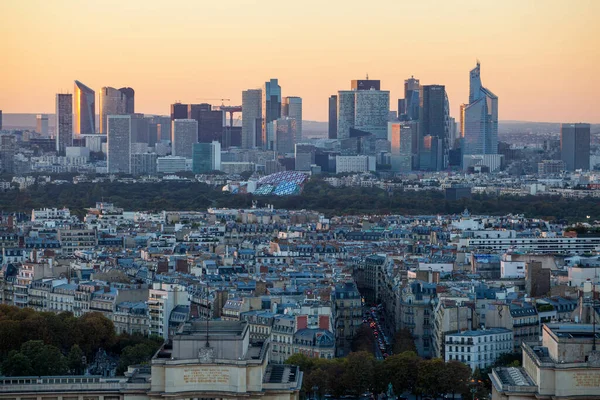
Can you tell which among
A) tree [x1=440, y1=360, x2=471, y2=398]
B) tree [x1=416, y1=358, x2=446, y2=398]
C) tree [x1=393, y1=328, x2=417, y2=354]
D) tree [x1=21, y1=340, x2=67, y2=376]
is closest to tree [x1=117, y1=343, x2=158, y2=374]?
tree [x1=21, y1=340, x2=67, y2=376]

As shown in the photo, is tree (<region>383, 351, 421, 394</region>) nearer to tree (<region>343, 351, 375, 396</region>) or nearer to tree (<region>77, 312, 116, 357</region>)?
tree (<region>343, 351, 375, 396</region>)

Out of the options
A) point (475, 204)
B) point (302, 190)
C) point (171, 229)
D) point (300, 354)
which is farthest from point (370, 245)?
point (302, 190)

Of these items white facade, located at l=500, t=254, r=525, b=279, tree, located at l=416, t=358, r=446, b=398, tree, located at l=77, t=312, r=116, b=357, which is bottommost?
tree, located at l=416, t=358, r=446, b=398

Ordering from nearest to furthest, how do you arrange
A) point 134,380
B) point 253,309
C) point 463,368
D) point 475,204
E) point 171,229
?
point 134,380
point 463,368
point 253,309
point 171,229
point 475,204

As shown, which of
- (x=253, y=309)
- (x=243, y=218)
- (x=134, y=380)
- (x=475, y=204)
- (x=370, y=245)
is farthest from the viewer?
(x=475, y=204)

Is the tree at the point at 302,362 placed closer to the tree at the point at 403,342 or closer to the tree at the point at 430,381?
the tree at the point at 430,381

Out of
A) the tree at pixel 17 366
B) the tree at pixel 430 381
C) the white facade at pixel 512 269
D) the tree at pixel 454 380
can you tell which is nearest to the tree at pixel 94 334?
the tree at pixel 17 366

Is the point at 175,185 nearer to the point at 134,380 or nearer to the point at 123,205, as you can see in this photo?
the point at 123,205
